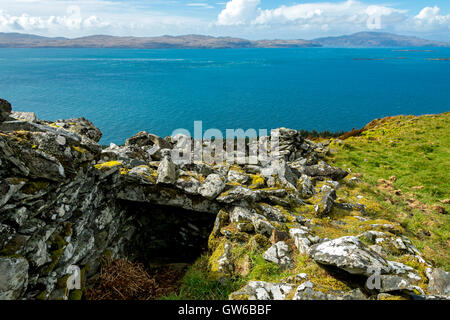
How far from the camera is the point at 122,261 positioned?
10047mm

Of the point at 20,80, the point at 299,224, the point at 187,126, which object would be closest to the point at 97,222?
the point at 299,224

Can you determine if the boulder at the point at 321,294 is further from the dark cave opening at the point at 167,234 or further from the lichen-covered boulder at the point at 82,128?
the lichen-covered boulder at the point at 82,128

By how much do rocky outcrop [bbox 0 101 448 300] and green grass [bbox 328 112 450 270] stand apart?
2433mm

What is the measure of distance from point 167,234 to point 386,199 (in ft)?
44.1

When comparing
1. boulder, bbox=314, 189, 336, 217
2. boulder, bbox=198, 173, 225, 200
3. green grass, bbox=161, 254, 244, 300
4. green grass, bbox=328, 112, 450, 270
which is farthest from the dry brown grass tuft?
green grass, bbox=328, 112, 450, 270

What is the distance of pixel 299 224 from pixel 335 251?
3.83m

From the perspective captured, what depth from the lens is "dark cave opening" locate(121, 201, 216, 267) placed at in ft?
36.9

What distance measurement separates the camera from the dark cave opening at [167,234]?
36.9 feet

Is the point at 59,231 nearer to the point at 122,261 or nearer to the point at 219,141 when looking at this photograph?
the point at 122,261

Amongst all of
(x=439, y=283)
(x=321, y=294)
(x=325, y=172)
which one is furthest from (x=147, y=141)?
(x=439, y=283)

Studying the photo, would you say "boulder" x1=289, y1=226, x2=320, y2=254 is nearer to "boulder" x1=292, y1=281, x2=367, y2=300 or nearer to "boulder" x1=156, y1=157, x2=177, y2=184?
"boulder" x1=292, y1=281, x2=367, y2=300

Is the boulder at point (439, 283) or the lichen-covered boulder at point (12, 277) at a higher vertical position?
the lichen-covered boulder at point (12, 277)

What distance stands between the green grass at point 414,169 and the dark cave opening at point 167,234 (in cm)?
891

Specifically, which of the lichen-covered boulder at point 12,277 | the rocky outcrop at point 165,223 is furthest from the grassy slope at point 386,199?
the lichen-covered boulder at point 12,277
